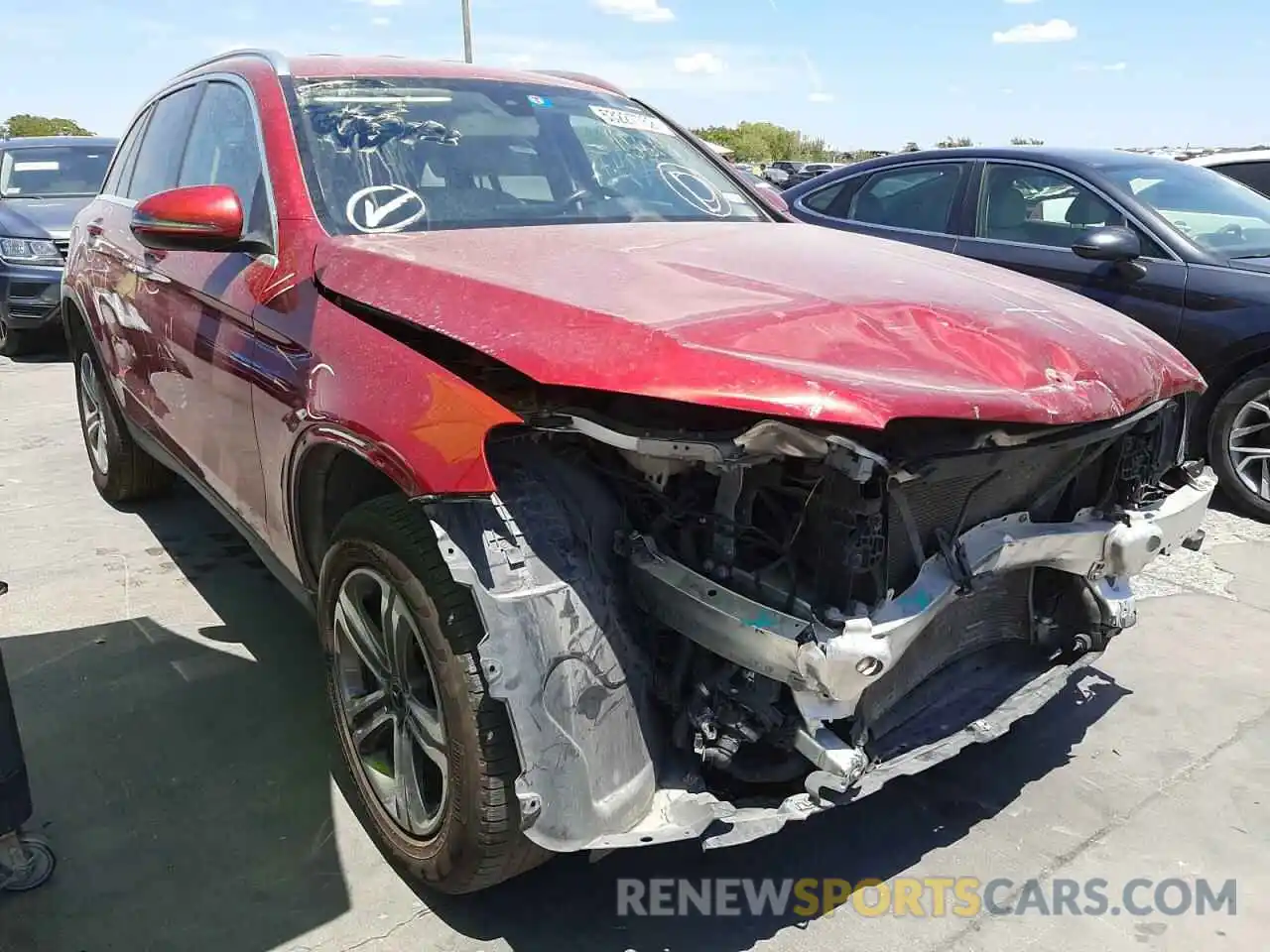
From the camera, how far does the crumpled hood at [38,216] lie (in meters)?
8.65

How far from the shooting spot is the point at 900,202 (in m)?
6.07

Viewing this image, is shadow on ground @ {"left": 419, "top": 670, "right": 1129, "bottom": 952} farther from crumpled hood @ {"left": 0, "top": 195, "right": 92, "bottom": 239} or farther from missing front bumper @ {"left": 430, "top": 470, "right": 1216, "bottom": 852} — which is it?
crumpled hood @ {"left": 0, "top": 195, "right": 92, "bottom": 239}

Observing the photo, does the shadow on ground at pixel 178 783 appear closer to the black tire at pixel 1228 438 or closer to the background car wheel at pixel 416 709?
the background car wheel at pixel 416 709

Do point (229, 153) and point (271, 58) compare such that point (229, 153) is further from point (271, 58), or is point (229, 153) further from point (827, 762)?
point (827, 762)

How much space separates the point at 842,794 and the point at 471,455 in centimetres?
97

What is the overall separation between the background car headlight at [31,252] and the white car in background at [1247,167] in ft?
29.7

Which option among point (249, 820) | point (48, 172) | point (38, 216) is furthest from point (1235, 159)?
point (48, 172)

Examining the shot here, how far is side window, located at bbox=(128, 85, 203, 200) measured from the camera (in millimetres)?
3713

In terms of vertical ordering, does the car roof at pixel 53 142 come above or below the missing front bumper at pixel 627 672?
above

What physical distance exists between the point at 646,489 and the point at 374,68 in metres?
1.88

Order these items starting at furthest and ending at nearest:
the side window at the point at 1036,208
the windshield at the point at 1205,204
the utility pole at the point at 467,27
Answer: the utility pole at the point at 467,27
the side window at the point at 1036,208
the windshield at the point at 1205,204

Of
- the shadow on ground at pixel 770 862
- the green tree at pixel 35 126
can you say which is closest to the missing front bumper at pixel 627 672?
the shadow on ground at pixel 770 862

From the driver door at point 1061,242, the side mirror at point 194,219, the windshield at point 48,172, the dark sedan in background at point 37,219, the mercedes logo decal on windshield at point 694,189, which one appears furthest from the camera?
the windshield at point 48,172

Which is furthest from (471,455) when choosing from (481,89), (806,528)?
(481,89)
